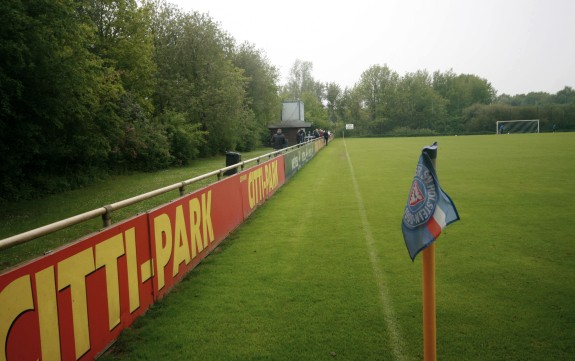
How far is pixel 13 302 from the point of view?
Result: 2590 mm

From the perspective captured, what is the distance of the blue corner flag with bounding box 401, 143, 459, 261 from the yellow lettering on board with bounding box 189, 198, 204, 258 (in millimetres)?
3820

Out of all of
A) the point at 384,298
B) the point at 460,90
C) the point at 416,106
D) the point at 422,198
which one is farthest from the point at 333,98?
the point at 422,198

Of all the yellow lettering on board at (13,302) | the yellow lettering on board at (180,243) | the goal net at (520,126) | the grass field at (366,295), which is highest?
the goal net at (520,126)

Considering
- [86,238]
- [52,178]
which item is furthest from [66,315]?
[52,178]

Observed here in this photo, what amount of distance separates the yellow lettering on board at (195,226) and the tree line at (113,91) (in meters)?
9.32

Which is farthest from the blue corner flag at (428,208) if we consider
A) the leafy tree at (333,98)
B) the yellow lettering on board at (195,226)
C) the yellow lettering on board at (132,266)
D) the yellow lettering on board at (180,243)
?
the leafy tree at (333,98)

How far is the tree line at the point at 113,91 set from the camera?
1300 centimetres

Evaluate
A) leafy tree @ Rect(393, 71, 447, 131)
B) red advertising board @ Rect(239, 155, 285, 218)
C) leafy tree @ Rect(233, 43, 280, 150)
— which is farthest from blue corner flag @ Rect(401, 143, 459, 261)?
leafy tree @ Rect(393, 71, 447, 131)

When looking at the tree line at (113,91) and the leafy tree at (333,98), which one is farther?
the leafy tree at (333,98)

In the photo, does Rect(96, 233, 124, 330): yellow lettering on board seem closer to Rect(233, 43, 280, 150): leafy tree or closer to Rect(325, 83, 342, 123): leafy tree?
Rect(233, 43, 280, 150): leafy tree

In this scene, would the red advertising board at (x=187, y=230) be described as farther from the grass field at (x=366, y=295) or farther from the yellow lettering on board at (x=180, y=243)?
the grass field at (x=366, y=295)

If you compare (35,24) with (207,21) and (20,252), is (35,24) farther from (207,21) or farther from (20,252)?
(207,21)

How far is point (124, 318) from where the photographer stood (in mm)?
3936

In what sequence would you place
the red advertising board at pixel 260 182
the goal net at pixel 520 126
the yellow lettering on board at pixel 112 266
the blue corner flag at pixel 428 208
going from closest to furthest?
the blue corner flag at pixel 428 208
the yellow lettering on board at pixel 112 266
the red advertising board at pixel 260 182
the goal net at pixel 520 126
